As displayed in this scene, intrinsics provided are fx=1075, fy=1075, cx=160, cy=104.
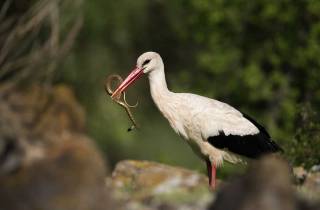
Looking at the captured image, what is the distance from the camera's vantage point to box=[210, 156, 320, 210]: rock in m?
6.42

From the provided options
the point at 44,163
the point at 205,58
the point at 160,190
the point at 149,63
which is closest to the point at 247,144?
the point at 149,63

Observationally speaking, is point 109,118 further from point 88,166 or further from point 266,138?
point 88,166

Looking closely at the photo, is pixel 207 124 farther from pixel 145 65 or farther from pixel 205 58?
pixel 205 58

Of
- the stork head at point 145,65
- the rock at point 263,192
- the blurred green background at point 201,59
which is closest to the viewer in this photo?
the rock at point 263,192

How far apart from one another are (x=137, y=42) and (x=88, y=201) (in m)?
17.3

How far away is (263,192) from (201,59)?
54.0 ft

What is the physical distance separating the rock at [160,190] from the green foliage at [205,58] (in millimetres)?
10978

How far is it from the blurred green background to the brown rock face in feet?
41.4

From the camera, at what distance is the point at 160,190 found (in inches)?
309

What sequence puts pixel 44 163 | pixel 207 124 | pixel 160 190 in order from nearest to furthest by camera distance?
pixel 44 163
pixel 160 190
pixel 207 124

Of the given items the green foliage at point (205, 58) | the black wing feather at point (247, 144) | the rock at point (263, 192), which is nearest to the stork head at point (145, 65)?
the black wing feather at point (247, 144)

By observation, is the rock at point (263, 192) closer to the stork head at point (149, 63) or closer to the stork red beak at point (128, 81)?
the stork red beak at point (128, 81)

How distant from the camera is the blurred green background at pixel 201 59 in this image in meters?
20.4

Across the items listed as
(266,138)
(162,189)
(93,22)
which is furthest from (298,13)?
(162,189)
